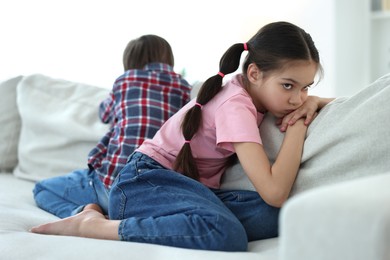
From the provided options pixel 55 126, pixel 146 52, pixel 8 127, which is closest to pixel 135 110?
pixel 146 52

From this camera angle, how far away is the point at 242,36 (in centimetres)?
366

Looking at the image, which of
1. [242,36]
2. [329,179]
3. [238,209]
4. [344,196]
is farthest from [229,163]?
[242,36]

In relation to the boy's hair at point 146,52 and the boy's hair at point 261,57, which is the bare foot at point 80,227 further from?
the boy's hair at point 146,52

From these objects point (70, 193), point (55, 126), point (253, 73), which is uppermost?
point (253, 73)

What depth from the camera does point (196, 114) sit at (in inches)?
55.2

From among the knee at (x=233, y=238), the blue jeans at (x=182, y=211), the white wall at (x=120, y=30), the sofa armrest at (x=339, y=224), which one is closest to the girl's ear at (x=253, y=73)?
the blue jeans at (x=182, y=211)

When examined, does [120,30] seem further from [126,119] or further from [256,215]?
[256,215]

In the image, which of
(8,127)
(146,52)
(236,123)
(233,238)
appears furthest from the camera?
(8,127)

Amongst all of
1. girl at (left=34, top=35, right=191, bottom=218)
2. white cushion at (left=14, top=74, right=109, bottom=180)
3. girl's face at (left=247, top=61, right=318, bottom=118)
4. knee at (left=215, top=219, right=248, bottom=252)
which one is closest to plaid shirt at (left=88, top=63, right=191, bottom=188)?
girl at (left=34, top=35, right=191, bottom=218)

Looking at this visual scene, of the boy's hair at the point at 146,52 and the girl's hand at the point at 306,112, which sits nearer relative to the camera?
the girl's hand at the point at 306,112

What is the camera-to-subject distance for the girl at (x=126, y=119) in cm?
170

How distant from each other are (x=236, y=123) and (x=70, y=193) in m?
0.68

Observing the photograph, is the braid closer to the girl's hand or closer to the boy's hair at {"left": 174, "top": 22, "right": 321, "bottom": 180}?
the boy's hair at {"left": 174, "top": 22, "right": 321, "bottom": 180}

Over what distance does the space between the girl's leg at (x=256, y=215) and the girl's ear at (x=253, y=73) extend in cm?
29
